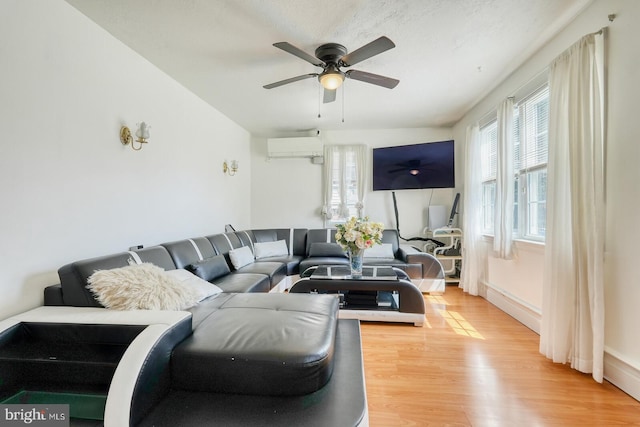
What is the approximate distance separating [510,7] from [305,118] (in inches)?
111

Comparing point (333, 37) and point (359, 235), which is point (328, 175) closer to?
point (359, 235)

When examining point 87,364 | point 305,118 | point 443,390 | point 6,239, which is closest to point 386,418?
point 443,390

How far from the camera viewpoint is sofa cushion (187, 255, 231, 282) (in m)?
2.49

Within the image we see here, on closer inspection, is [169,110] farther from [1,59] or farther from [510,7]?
[510,7]

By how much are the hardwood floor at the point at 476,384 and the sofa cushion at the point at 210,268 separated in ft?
5.09

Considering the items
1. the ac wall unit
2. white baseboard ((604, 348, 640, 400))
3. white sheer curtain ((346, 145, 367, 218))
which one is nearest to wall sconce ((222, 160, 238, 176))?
the ac wall unit

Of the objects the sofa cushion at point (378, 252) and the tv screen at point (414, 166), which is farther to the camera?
the tv screen at point (414, 166)

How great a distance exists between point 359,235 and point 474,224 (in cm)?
187

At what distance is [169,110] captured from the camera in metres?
2.89

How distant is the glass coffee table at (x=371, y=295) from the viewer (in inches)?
104

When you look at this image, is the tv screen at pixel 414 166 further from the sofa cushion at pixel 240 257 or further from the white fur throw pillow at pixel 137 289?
the white fur throw pillow at pixel 137 289

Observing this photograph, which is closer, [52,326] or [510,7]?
[52,326]

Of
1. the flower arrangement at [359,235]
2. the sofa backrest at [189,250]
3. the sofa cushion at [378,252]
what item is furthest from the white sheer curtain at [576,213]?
the sofa backrest at [189,250]

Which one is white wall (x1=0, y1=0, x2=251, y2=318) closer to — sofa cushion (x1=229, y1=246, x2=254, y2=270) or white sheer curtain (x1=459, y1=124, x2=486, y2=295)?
sofa cushion (x1=229, y1=246, x2=254, y2=270)
